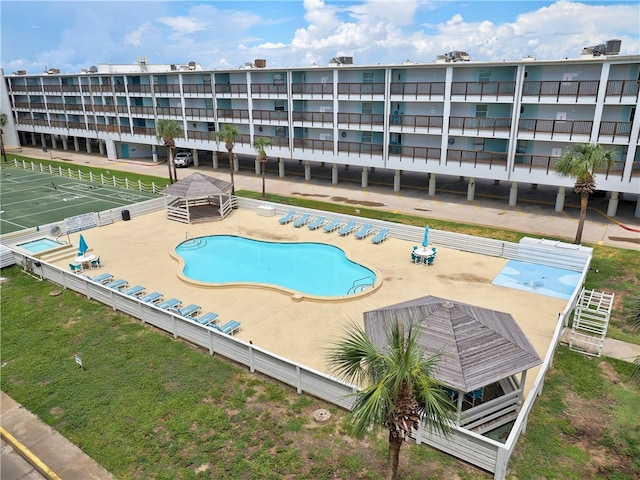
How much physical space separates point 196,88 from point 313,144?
17902 mm

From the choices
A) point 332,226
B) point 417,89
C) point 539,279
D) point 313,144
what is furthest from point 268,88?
point 539,279

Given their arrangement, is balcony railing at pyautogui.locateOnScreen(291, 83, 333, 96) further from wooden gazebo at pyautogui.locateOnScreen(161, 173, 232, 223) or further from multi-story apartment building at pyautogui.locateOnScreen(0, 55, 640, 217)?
wooden gazebo at pyautogui.locateOnScreen(161, 173, 232, 223)

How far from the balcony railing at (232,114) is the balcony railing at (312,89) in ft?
23.6

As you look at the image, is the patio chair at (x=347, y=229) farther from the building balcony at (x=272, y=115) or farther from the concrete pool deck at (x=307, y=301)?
the building balcony at (x=272, y=115)

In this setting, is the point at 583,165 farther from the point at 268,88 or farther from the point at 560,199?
the point at 268,88

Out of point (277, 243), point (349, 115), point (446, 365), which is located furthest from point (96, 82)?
point (446, 365)

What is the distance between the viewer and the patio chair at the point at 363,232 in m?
30.2

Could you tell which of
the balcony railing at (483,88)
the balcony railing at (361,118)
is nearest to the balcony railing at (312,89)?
the balcony railing at (361,118)

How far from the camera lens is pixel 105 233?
104 ft

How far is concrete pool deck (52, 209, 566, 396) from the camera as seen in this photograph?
728 inches

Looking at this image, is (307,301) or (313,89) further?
(313,89)

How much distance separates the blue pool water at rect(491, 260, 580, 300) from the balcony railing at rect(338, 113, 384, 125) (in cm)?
2070

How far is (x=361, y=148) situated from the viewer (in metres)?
43.2

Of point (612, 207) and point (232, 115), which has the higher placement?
point (232, 115)
